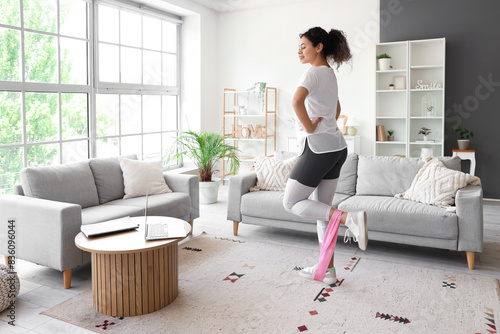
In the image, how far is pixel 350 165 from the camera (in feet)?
14.4

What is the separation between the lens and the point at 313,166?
2.76 m

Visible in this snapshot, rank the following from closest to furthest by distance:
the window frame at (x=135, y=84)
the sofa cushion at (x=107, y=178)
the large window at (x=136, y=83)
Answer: the sofa cushion at (x=107, y=178)
the window frame at (x=135, y=84)
the large window at (x=136, y=83)

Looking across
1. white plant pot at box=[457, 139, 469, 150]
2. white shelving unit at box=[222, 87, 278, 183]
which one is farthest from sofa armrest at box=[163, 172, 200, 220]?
white plant pot at box=[457, 139, 469, 150]

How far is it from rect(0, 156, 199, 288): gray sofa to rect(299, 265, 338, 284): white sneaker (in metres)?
1.37

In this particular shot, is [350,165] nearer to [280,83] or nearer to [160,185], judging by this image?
[160,185]

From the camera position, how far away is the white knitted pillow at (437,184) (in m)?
3.65

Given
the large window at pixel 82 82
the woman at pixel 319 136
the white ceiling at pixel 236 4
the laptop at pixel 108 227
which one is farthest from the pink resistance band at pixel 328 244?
the white ceiling at pixel 236 4

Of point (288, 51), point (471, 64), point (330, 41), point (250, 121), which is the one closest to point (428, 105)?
point (471, 64)

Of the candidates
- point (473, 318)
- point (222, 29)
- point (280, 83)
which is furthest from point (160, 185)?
point (222, 29)

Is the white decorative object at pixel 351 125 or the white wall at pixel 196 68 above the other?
the white wall at pixel 196 68

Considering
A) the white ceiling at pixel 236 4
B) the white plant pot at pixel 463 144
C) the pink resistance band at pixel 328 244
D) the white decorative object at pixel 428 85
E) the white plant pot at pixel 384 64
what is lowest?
the pink resistance band at pixel 328 244

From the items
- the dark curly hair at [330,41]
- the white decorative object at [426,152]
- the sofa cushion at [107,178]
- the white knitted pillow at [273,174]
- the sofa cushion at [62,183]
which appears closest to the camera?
the dark curly hair at [330,41]

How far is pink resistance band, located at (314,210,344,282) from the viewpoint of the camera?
2811mm

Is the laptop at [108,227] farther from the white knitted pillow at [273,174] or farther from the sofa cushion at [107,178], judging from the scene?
the white knitted pillow at [273,174]
